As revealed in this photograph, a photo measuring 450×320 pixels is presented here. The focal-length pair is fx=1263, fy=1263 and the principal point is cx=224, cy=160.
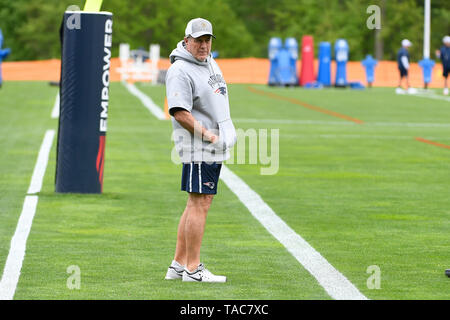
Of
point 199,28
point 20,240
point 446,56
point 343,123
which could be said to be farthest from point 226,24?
point 199,28

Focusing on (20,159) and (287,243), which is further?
(20,159)

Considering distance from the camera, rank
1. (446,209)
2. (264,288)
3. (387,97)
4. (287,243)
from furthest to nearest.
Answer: (387,97)
(446,209)
(287,243)
(264,288)

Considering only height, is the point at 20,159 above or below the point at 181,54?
below

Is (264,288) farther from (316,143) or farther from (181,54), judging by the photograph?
(316,143)

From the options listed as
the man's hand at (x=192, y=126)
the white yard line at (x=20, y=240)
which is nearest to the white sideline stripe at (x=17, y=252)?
the white yard line at (x=20, y=240)

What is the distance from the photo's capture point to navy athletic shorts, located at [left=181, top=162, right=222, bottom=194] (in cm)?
841

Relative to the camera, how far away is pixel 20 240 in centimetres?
1034

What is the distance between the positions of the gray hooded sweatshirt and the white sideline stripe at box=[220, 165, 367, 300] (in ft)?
3.70

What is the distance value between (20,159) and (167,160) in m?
2.10

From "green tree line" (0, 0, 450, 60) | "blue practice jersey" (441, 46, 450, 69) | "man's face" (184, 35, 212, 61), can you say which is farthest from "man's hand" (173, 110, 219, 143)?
"green tree line" (0, 0, 450, 60)

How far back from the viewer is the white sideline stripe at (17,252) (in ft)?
26.7

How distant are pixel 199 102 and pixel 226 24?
8849 centimetres

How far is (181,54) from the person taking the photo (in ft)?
27.4
